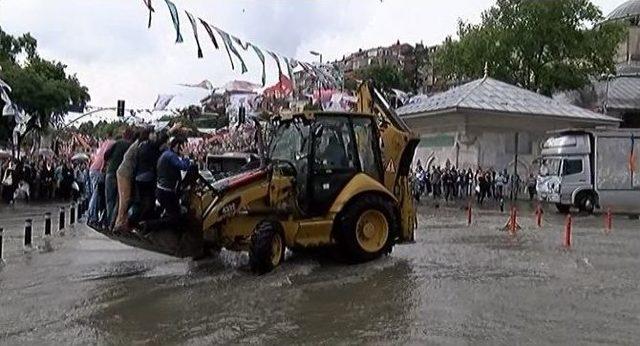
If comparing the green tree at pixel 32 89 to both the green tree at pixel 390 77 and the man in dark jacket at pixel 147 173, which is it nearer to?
the man in dark jacket at pixel 147 173

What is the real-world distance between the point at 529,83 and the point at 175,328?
4978cm

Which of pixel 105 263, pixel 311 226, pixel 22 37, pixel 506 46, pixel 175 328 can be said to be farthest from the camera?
pixel 506 46

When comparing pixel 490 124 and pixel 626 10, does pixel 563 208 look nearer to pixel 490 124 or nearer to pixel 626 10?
pixel 490 124

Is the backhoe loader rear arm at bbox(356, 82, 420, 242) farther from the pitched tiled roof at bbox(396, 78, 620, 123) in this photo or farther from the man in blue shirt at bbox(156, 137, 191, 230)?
the pitched tiled roof at bbox(396, 78, 620, 123)

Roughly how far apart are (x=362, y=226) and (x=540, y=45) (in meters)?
42.7

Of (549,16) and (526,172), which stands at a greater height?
(549,16)

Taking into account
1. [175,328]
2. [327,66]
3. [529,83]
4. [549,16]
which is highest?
[549,16]

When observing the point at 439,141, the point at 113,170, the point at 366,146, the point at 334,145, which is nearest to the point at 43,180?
the point at 439,141

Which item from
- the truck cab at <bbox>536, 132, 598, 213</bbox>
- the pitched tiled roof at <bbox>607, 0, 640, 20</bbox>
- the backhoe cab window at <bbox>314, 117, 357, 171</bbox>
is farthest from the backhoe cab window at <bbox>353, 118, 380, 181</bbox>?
the pitched tiled roof at <bbox>607, 0, 640, 20</bbox>

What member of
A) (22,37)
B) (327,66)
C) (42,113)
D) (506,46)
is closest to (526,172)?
(506,46)

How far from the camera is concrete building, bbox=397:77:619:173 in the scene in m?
40.9

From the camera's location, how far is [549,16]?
51656mm

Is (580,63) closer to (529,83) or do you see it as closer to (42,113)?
(529,83)

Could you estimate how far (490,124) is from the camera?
1628 inches
